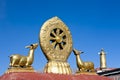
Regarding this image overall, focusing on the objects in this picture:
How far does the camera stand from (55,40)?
1697cm

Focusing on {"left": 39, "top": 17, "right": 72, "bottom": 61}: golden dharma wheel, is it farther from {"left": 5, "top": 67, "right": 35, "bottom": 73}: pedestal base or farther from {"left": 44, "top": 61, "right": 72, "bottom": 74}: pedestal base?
{"left": 5, "top": 67, "right": 35, "bottom": 73}: pedestal base

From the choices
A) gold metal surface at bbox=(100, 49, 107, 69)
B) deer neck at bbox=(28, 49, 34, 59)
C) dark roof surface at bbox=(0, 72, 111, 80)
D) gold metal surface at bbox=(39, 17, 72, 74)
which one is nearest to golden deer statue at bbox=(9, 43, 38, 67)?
deer neck at bbox=(28, 49, 34, 59)

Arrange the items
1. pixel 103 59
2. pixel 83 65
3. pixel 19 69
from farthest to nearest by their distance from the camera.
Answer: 1. pixel 103 59
2. pixel 83 65
3. pixel 19 69

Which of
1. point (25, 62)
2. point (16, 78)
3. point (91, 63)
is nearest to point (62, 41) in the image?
point (91, 63)

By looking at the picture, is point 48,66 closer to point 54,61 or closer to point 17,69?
point 54,61

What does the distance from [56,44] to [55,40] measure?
0.23m

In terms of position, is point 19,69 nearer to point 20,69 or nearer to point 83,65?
point 20,69

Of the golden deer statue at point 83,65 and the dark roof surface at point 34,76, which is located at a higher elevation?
the golden deer statue at point 83,65

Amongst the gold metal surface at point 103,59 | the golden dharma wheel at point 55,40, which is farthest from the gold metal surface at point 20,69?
the gold metal surface at point 103,59

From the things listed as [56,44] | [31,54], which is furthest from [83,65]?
[31,54]

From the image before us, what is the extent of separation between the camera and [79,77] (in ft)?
53.4

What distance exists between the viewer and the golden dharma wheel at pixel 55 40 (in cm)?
1656

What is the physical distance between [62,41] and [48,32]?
966 millimetres

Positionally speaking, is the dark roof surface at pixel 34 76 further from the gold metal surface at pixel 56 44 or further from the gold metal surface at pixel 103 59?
the gold metal surface at pixel 103 59
